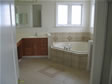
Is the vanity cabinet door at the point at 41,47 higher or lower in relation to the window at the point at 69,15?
lower

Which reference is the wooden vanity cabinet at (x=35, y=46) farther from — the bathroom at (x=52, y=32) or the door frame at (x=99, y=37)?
the door frame at (x=99, y=37)

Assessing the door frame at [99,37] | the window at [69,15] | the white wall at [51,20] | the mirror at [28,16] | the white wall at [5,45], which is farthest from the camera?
the window at [69,15]

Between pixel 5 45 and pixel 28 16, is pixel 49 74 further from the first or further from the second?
pixel 5 45

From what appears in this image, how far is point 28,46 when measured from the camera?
452cm

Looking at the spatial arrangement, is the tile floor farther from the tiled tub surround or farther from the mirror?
the mirror

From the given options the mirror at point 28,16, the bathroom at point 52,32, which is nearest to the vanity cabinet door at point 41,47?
the bathroom at point 52,32

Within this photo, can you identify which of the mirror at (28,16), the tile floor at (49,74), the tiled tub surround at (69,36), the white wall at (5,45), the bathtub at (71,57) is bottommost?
the tile floor at (49,74)

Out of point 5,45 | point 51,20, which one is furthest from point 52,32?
point 5,45

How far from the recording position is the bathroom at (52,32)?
4023 mm

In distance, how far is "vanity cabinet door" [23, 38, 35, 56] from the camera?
448 centimetres

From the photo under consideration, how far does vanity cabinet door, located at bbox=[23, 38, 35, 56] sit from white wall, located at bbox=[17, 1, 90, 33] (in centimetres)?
62

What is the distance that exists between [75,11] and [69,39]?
3.94 ft

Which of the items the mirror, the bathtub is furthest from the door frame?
the mirror

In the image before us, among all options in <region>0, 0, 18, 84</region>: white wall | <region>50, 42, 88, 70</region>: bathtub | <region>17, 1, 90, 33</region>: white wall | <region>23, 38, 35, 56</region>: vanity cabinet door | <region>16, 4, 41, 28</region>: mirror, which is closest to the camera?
<region>0, 0, 18, 84</region>: white wall
